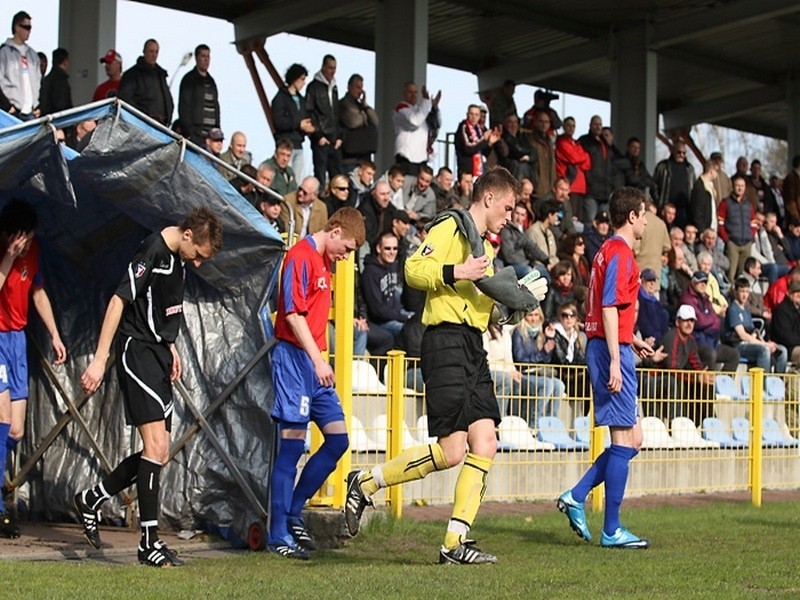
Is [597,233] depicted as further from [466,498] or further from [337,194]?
[466,498]

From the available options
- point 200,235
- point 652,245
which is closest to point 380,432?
point 200,235

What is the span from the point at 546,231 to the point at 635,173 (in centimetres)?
505

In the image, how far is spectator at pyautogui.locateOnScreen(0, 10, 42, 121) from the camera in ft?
52.4

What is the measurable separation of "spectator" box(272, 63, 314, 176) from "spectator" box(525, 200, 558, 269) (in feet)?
9.77

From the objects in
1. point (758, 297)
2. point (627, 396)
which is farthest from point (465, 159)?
point (627, 396)

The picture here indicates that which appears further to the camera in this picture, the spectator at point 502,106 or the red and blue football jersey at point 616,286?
the spectator at point 502,106

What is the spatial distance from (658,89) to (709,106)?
1.54 meters

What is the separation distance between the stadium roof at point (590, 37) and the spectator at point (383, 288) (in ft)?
33.7

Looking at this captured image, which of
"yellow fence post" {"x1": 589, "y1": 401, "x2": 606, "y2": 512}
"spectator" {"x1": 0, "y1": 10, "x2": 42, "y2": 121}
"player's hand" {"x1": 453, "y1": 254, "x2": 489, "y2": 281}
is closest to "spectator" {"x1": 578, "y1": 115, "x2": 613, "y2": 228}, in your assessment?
"spectator" {"x1": 0, "y1": 10, "x2": 42, "y2": 121}

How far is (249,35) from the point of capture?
1006 inches

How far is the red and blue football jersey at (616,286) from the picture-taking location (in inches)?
372

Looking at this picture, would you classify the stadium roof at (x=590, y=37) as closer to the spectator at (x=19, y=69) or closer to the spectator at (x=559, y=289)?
the spectator at (x=19, y=69)

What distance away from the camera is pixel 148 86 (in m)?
16.7

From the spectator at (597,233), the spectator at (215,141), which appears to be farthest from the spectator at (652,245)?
the spectator at (215,141)
